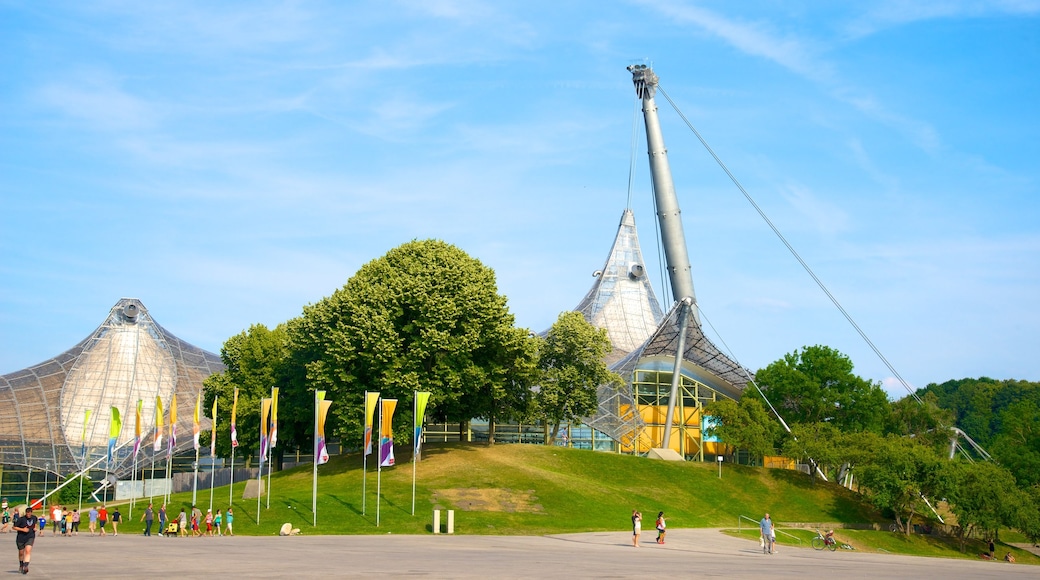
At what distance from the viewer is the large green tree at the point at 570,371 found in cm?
8038

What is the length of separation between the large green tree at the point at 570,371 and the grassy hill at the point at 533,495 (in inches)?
150

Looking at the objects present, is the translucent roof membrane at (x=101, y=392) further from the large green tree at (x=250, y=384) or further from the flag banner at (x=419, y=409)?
the flag banner at (x=419, y=409)

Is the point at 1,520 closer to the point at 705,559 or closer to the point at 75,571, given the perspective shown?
the point at 75,571

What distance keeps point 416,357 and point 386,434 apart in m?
13.7

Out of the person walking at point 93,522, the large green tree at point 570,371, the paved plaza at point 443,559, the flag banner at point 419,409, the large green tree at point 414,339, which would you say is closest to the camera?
the paved plaza at point 443,559

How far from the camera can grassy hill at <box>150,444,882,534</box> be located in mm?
56594

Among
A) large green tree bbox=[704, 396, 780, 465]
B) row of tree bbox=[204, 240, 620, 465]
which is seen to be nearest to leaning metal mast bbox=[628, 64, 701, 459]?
large green tree bbox=[704, 396, 780, 465]

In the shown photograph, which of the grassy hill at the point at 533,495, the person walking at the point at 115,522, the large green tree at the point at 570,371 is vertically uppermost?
the large green tree at the point at 570,371

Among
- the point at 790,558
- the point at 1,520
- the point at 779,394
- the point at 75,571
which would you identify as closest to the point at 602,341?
the point at 779,394

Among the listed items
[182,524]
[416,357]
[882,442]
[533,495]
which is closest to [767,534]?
[533,495]

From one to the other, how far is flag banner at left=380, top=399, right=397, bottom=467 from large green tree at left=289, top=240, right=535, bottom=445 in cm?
1119

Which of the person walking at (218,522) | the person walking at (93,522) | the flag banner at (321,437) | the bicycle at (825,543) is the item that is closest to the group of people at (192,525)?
the person walking at (218,522)

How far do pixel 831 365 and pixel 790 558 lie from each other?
48266mm

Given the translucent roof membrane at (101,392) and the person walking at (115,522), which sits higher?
the translucent roof membrane at (101,392)
